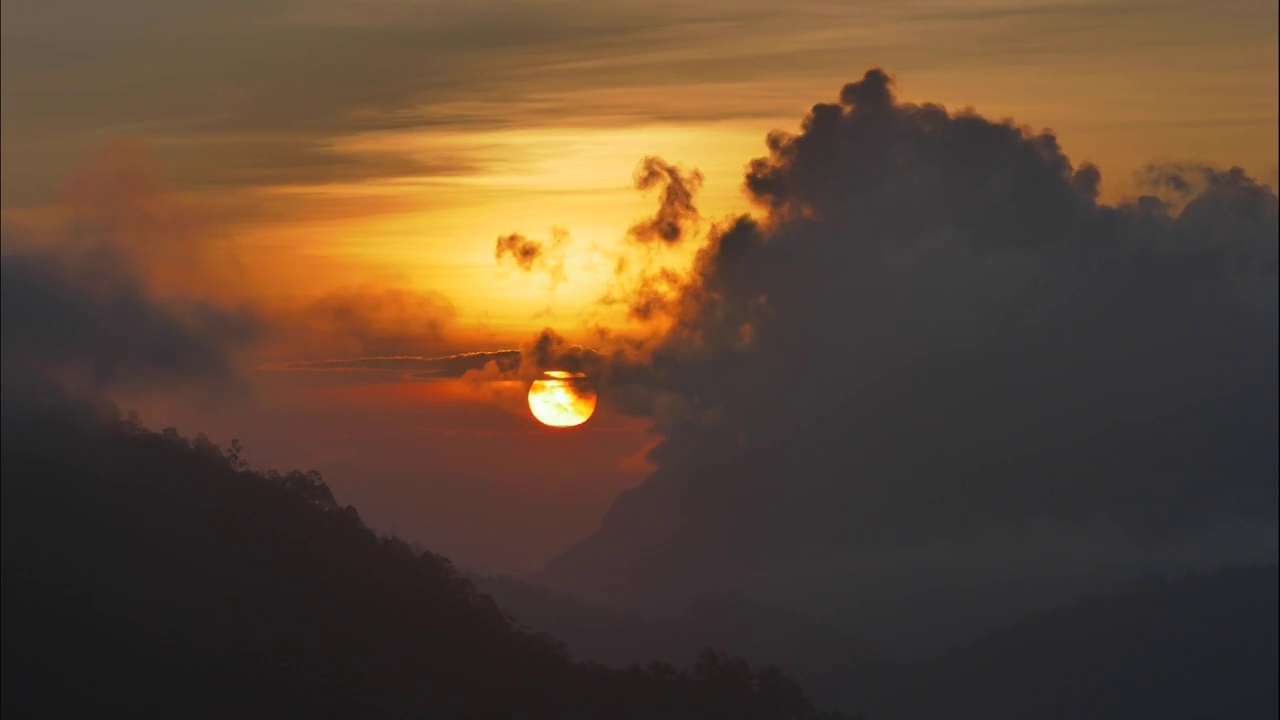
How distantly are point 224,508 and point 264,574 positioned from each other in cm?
923

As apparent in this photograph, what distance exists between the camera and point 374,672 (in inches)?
5472

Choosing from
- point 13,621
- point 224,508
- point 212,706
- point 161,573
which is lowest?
point 212,706

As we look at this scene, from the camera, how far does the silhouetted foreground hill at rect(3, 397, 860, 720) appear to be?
125875mm

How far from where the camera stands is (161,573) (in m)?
140

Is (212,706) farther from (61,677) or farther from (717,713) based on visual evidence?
(717,713)

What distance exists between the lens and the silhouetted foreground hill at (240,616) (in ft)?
413

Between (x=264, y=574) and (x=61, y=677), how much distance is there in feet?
90.0

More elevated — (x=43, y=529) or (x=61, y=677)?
(x=43, y=529)

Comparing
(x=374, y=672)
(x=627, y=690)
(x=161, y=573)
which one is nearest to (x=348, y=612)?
(x=374, y=672)

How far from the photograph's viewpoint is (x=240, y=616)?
454 ft

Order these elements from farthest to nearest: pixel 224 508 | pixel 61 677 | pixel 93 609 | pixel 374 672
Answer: pixel 224 508
pixel 374 672
pixel 93 609
pixel 61 677

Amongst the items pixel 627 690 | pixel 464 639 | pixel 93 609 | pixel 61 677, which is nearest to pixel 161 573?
pixel 93 609

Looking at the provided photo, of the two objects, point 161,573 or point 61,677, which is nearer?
point 61,677

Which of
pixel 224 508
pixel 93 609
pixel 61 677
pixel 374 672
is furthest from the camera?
pixel 224 508
